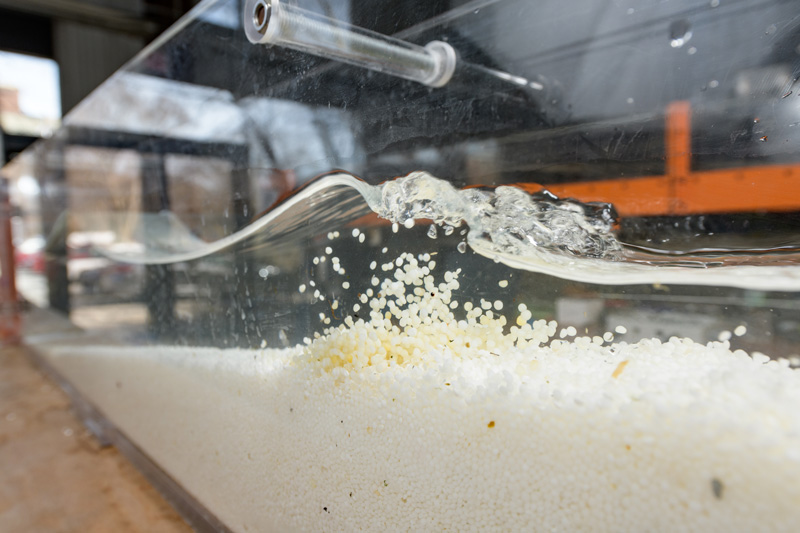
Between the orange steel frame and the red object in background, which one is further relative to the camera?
the red object in background

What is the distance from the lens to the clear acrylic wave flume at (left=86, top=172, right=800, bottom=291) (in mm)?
339

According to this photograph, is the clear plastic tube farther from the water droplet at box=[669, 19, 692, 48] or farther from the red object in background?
the red object in background

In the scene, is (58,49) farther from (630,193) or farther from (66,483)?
(630,193)

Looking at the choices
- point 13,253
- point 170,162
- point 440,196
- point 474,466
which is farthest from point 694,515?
point 13,253

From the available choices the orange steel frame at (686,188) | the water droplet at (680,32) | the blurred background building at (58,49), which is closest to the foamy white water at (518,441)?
the orange steel frame at (686,188)

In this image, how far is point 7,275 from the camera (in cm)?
299

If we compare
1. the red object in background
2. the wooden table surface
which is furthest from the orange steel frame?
the red object in background

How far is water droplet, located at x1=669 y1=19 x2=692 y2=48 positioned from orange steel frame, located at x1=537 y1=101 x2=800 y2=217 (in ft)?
0.16

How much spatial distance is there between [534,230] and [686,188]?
0.14 metres

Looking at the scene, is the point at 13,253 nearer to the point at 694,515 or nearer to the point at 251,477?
the point at 251,477

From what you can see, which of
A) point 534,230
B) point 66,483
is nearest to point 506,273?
point 534,230

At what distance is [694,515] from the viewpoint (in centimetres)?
31

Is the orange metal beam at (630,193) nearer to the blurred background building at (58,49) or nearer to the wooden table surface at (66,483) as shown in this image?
the wooden table surface at (66,483)

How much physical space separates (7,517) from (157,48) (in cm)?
88
